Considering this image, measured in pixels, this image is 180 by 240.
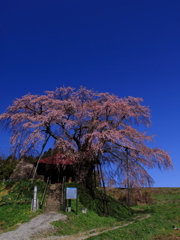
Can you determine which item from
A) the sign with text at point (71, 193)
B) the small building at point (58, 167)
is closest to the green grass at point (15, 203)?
the sign with text at point (71, 193)

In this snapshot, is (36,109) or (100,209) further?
(36,109)

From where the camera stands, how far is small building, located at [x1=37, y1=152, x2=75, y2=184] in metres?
22.2

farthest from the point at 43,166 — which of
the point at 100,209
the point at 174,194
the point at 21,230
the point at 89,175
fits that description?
the point at 174,194

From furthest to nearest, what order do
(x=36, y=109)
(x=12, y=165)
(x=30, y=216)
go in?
(x=12, y=165) < (x=36, y=109) < (x=30, y=216)

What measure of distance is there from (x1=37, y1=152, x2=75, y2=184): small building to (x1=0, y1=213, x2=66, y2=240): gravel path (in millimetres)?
5193

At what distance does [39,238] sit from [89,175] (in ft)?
38.2

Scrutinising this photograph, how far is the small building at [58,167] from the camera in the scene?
2220cm

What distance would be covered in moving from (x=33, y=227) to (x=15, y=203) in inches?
243

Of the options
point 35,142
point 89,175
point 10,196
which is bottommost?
point 10,196

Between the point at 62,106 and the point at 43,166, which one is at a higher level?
the point at 62,106

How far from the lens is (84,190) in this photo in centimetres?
2142

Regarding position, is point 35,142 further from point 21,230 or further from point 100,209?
point 21,230

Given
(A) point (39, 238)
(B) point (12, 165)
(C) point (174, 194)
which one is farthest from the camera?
(B) point (12, 165)

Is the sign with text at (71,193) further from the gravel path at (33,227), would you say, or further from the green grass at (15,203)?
the green grass at (15,203)
